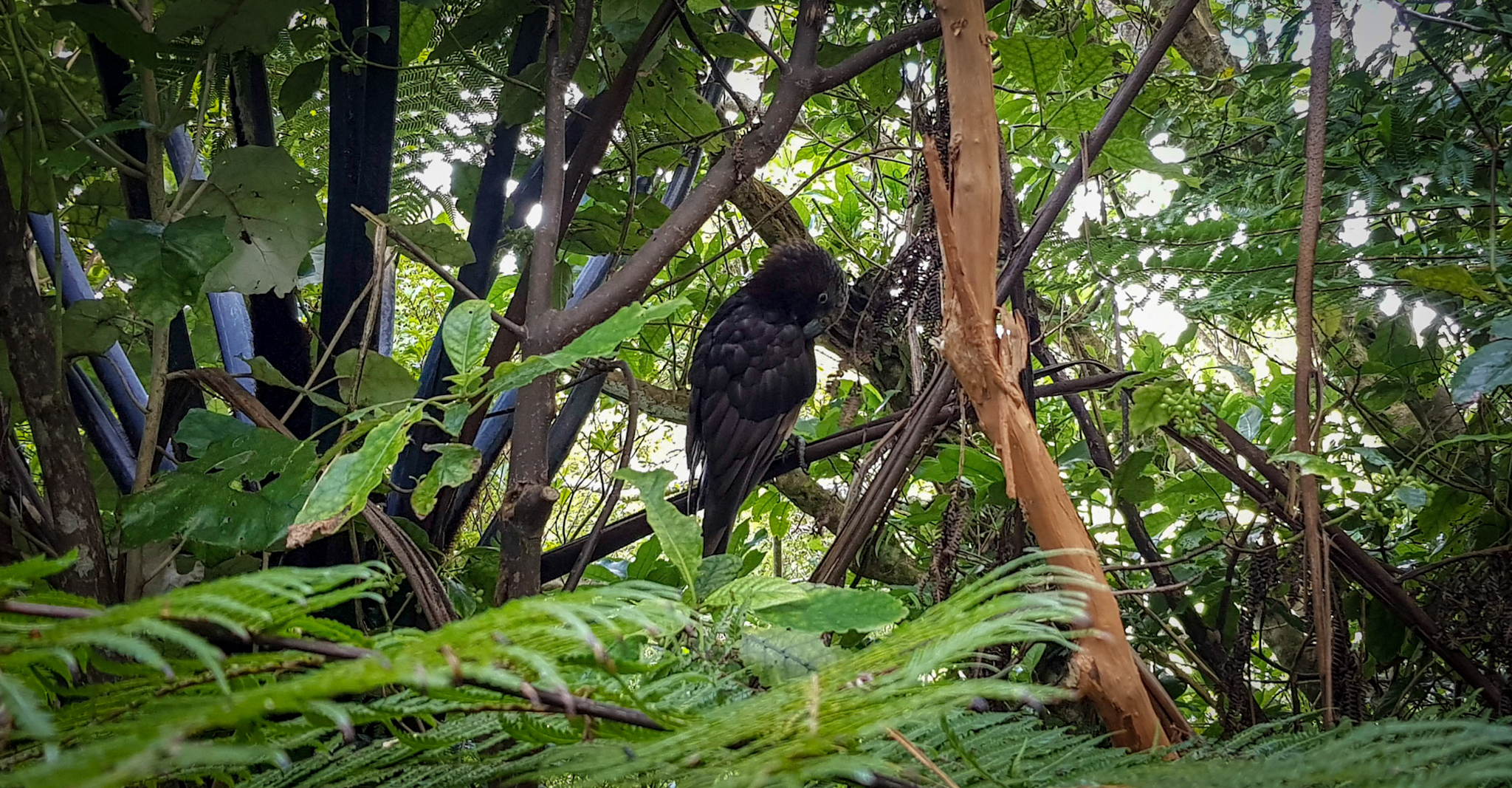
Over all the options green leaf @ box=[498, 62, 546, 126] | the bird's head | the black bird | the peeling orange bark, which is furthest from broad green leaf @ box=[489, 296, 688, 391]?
the bird's head

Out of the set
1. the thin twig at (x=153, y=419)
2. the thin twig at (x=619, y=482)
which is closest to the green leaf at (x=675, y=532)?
the thin twig at (x=619, y=482)

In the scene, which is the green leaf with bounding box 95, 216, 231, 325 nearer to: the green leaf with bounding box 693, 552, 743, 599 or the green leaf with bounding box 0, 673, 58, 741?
the green leaf with bounding box 693, 552, 743, 599

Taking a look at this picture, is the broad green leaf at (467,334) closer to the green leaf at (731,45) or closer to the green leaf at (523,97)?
the green leaf at (523,97)

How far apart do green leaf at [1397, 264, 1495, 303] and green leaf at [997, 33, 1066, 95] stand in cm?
38

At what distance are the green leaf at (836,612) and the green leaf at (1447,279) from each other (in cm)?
64

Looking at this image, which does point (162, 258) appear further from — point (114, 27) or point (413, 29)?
point (413, 29)

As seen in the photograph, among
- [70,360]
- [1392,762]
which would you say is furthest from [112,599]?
[1392,762]

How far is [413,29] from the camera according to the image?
1037 millimetres

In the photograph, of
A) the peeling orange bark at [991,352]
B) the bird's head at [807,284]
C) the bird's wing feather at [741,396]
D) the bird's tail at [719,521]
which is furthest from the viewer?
the bird's head at [807,284]

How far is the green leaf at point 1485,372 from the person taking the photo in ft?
2.41

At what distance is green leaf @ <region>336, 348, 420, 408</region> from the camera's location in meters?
0.80

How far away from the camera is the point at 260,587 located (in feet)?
0.77

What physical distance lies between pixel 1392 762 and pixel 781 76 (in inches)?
29.4

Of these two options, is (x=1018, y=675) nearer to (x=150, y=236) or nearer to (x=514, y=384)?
(x=514, y=384)
